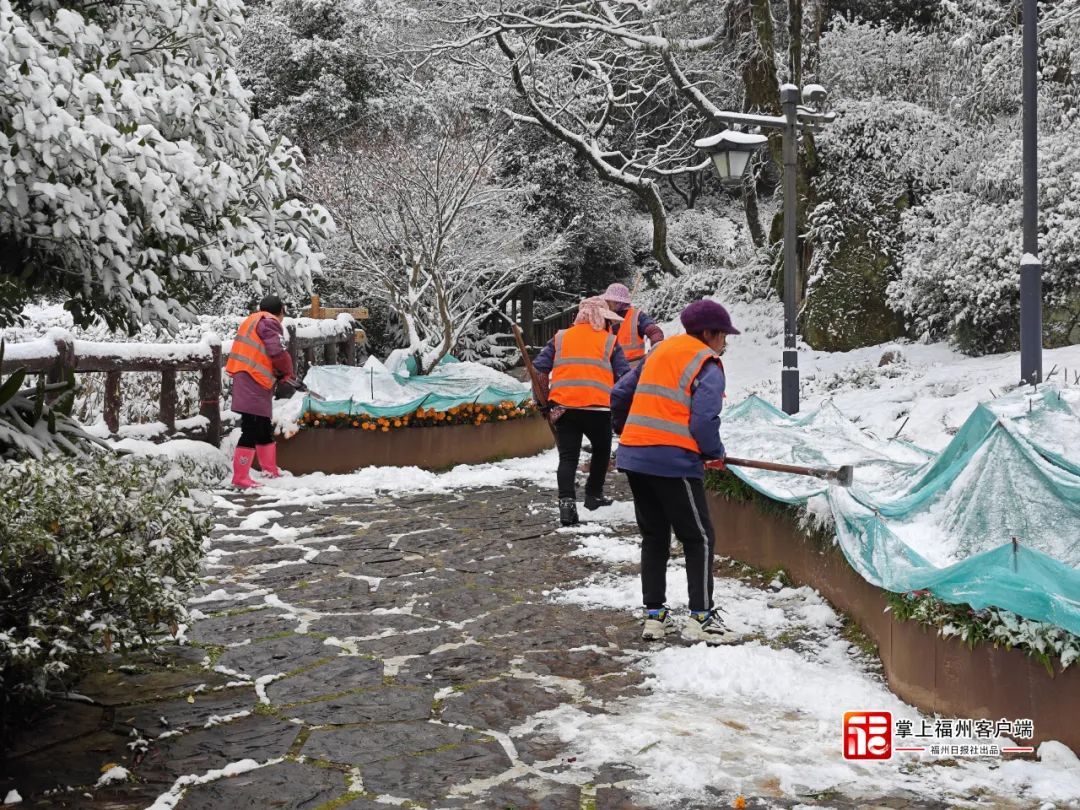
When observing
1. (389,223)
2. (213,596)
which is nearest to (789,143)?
(213,596)

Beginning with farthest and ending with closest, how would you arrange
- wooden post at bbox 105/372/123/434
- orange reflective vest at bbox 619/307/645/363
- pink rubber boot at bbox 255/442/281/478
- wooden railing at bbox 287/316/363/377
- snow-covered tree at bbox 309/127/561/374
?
snow-covered tree at bbox 309/127/561/374
wooden railing at bbox 287/316/363/377
pink rubber boot at bbox 255/442/281/478
wooden post at bbox 105/372/123/434
orange reflective vest at bbox 619/307/645/363

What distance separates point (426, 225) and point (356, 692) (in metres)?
12.5

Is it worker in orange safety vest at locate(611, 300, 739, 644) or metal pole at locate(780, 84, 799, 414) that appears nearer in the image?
worker in orange safety vest at locate(611, 300, 739, 644)

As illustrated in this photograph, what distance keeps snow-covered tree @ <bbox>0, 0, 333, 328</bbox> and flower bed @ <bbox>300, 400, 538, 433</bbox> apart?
4.98 meters

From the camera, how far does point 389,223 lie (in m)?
18.0

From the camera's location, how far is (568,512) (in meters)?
8.47

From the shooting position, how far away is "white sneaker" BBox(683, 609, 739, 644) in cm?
538

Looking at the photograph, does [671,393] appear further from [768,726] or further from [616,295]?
[616,295]

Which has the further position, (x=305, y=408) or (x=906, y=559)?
(x=305, y=408)

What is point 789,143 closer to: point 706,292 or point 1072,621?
point 1072,621

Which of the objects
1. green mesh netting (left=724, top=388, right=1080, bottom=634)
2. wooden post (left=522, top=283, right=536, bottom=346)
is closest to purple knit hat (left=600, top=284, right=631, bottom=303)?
green mesh netting (left=724, top=388, right=1080, bottom=634)

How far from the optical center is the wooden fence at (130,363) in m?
8.57

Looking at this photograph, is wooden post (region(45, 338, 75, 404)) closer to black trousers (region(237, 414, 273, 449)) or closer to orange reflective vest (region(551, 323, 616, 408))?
black trousers (region(237, 414, 273, 449))

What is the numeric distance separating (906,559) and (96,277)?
4.12 metres
